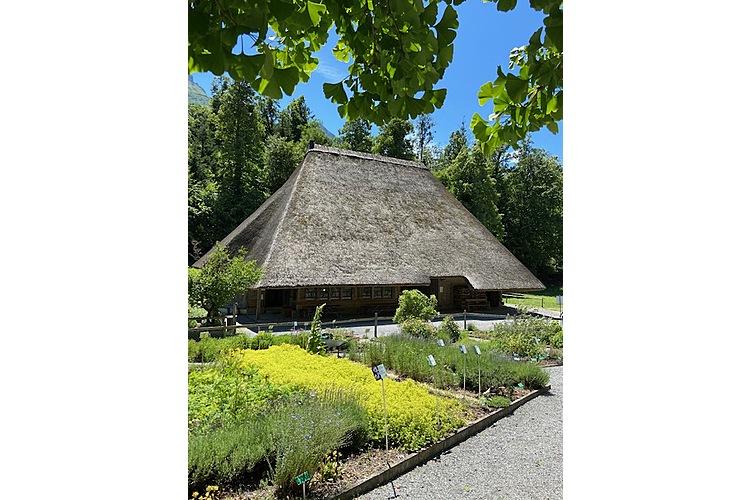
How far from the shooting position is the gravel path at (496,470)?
1.41 metres

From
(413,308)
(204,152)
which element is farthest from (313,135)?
(413,308)

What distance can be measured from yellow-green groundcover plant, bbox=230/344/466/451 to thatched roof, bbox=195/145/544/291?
3.39ft

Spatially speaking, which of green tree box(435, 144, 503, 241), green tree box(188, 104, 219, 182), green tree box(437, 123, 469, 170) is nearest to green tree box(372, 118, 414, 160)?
green tree box(437, 123, 469, 170)

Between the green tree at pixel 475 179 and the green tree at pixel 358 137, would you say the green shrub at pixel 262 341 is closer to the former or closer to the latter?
the green tree at pixel 358 137

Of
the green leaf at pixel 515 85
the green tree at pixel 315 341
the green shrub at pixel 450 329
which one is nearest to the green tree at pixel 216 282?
the green tree at pixel 315 341

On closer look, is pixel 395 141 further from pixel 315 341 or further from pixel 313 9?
pixel 313 9

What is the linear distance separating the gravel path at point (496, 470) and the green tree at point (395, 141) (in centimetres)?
154

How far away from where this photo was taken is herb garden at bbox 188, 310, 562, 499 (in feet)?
4.22

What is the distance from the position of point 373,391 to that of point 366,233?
2.19 metres

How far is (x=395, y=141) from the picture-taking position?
2.45 meters
